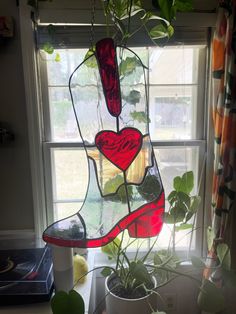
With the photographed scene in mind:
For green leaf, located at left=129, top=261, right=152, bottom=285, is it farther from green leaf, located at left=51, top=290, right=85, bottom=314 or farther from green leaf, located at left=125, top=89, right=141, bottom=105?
green leaf, located at left=125, top=89, right=141, bottom=105

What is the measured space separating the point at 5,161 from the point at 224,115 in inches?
44.2

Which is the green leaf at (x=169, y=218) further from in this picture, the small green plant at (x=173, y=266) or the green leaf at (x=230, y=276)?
the green leaf at (x=230, y=276)

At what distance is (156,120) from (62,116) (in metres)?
0.52

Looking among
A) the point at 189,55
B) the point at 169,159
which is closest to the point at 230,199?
the point at 169,159

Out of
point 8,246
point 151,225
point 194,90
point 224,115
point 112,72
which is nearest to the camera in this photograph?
point 112,72

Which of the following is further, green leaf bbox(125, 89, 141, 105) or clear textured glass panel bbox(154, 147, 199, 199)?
clear textured glass panel bbox(154, 147, 199, 199)

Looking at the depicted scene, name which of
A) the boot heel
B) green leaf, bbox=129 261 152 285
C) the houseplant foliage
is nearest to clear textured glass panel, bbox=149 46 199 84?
the houseplant foliage

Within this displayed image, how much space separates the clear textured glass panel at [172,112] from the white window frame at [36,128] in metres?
0.07

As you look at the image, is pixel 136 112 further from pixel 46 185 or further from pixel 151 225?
pixel 46 185

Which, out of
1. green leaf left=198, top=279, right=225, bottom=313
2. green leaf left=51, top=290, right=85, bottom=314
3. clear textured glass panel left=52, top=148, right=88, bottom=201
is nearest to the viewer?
green leaf left=51, top=290, right=85, bottom=314

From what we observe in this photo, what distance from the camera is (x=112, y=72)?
1009 mm

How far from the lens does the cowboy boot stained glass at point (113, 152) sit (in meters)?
1.03

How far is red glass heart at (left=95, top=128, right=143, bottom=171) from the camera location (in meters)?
1.06

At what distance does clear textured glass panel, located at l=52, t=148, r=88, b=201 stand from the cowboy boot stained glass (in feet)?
1.59
